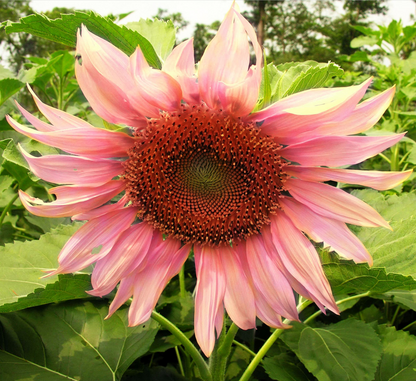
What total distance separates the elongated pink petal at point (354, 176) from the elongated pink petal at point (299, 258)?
0.47 ft

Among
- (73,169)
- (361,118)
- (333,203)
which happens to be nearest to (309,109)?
(361,118)

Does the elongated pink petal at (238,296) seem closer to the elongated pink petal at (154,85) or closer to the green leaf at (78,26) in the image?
the elongated pink petal at (154,85)

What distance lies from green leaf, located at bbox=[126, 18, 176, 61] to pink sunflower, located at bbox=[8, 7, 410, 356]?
31cm

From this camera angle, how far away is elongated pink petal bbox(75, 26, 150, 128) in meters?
0.93

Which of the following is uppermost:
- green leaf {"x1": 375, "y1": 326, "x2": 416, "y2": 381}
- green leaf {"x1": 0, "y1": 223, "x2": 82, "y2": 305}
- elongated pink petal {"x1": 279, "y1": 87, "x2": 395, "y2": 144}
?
elongated pink petal {"x1": 279, "y1": 87, "x2": 395, "y2": 144}

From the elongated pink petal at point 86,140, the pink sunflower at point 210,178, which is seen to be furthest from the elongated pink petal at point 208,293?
the elongated pink petal at point 86,140

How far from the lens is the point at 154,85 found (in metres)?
0.95

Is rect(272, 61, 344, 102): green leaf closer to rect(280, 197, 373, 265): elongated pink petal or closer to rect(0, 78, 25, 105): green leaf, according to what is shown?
rect(280, 197, 373, 265): elongated pink petal

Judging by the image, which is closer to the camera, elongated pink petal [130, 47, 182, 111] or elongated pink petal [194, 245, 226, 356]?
elongated pink petal [130, 47, 182, 111]

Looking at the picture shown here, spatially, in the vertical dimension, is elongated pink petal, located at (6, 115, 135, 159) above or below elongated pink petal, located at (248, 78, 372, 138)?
below

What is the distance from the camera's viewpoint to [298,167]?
111 cm

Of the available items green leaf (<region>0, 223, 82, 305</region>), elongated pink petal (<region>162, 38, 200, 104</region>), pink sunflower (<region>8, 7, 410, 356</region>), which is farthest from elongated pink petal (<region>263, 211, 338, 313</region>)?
green leaf (<region>0, 223, 82, 305</region>)

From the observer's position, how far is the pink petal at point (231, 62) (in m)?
0.90

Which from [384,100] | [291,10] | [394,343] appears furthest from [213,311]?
[291,10]
